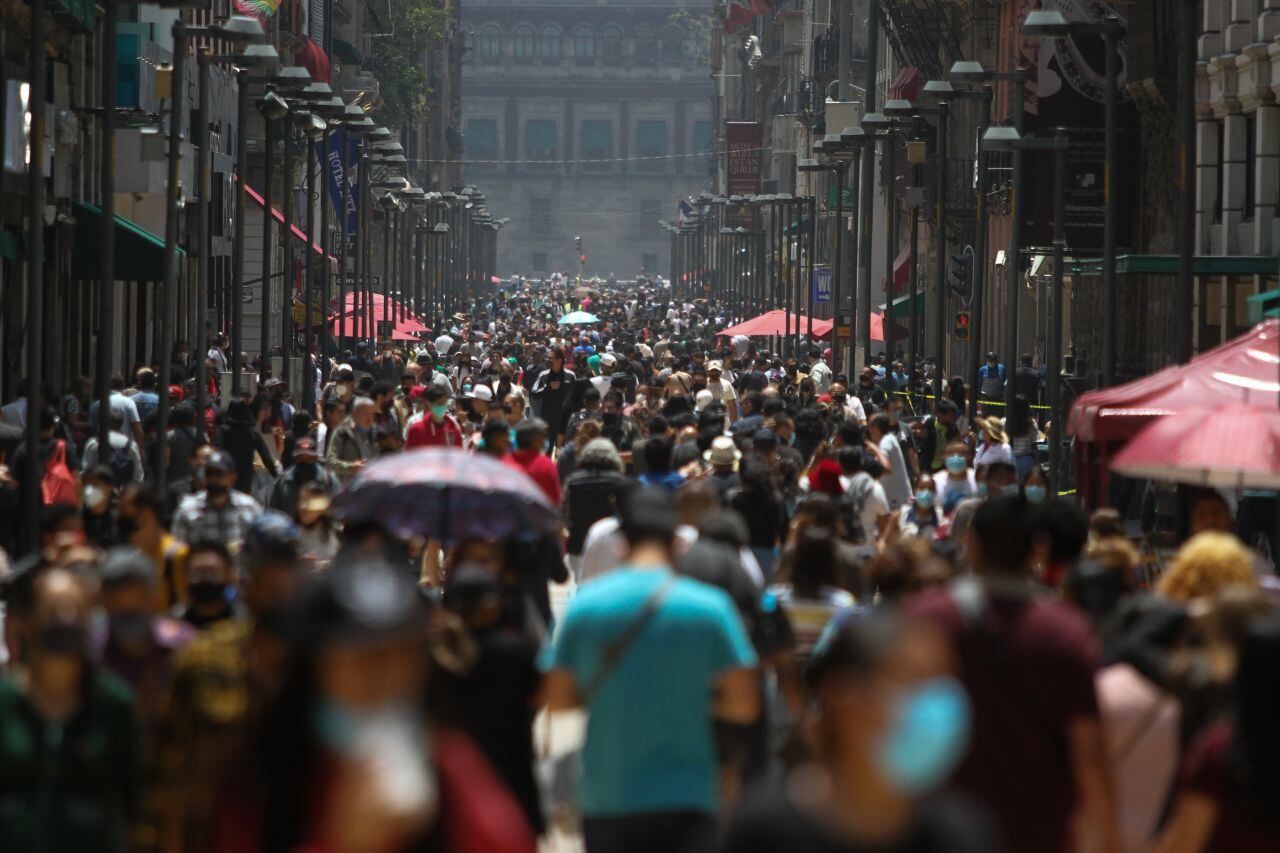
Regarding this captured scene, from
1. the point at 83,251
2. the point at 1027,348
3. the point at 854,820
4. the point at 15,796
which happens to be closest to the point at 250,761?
the point at 854,820

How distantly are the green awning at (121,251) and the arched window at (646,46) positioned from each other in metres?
144

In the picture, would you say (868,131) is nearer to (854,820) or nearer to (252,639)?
(252,639)

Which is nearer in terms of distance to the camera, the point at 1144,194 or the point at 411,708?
the point at 411,708

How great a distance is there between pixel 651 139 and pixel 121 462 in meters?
161

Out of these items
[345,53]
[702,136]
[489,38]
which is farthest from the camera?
[702,136]

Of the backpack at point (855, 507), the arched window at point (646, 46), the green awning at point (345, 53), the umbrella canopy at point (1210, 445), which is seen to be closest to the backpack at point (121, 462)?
the backpack at point (855, 507)

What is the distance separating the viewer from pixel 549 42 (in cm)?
17975

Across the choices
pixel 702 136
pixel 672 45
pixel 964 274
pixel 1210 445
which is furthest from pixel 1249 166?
pixel 702 136

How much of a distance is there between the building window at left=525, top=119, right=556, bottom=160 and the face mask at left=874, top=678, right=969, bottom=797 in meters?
174

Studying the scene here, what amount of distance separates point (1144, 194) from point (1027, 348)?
1429 centimetres

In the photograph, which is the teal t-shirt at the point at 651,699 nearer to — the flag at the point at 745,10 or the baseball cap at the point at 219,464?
the baseball cap at the point at 219,464

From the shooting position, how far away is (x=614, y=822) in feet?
24.1

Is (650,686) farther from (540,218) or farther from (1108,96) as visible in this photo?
(540,218)

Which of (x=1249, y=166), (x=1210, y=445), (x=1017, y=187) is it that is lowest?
(x=1210, y=445)
